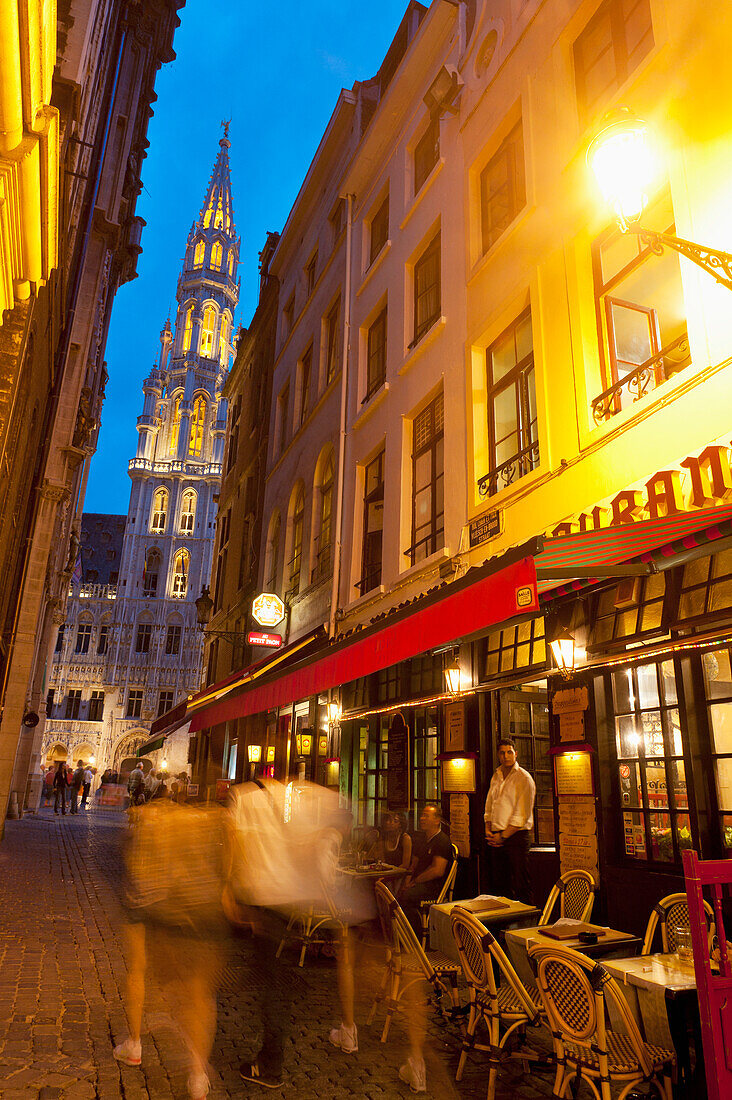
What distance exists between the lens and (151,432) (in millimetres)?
55344

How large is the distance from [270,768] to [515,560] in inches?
432

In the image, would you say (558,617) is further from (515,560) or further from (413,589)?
(413,589)

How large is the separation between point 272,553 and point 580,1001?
1427 cm

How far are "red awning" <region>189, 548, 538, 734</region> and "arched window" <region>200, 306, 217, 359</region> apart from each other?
56.7 meters

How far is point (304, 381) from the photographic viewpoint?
17047mm

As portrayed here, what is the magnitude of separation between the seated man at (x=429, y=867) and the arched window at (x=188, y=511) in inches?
1888

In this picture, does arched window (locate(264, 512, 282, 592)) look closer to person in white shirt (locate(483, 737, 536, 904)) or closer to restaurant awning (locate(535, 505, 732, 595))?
person in white shirt (locate(483, 737, 536, 904))

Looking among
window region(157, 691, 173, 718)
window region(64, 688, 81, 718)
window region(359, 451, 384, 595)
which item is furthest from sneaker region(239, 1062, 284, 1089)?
window region(64, 688, 81, 718)

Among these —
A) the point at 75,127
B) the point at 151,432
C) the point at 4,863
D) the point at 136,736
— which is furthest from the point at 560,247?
the point at 151,432

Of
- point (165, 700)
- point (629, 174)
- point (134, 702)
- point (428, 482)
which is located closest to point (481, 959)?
point (629, 174)

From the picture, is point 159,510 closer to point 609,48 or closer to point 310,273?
point 310,273

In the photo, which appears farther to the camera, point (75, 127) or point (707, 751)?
point (75, 127)

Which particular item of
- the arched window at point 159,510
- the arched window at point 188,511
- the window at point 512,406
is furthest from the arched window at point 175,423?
the window at point 512,406

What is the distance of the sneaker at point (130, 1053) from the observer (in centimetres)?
423
